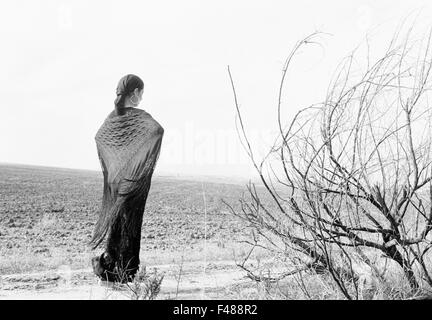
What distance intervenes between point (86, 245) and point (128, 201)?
6779mm

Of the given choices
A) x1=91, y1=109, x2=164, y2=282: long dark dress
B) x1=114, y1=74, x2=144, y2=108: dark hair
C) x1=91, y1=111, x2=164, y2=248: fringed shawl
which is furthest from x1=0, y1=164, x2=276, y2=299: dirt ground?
x1=114, y1=74, x2=144, y2=108: dark hair

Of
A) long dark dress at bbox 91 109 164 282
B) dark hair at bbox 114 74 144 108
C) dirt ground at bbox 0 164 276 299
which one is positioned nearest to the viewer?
long dark dress at bbox 91 109 164 282

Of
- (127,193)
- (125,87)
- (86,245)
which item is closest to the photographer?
(127,193)

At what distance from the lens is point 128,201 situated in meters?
5.40

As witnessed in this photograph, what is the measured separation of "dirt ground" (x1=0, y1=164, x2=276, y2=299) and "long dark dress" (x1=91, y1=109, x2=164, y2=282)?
0.17 m

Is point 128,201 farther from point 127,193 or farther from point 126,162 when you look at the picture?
point 126,162

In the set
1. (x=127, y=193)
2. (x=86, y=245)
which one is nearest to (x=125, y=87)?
(x=127, y=193)

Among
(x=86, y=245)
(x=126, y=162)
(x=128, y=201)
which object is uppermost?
(x=126, y=162)

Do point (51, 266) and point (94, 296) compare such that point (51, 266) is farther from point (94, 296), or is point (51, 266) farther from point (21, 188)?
point (21, 188)

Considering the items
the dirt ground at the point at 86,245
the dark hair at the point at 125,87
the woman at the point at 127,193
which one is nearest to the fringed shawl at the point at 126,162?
the woman at the point at 127,193

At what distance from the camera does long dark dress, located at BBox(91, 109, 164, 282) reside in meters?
5.40

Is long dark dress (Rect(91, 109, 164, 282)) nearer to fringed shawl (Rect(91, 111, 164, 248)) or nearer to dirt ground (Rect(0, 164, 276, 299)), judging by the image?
fringed shawl (Rect(91, 111, 164, 248))

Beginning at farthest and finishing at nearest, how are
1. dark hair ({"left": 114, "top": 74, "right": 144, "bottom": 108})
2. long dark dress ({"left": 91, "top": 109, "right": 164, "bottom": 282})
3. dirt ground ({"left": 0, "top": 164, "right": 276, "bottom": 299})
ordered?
dirt ground ({"left": 0, "top": 164, "right": 276, "bottom": 299}) < dark hair ({"left": 114, "top": 74, "right": 144, "bottom": 108}) < long dark dress ({"left": 91, "top": 109, "right": 164, "bottom": 282})

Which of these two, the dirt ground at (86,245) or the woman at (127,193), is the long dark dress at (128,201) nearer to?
the woman at (127,193)
